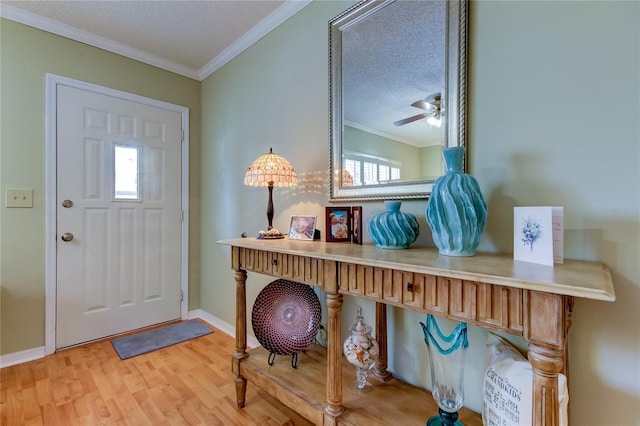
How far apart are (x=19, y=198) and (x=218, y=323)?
5.58ft

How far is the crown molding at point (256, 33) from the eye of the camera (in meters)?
1.85

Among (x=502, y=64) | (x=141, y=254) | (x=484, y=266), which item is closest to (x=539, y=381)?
(x=484, y=266)

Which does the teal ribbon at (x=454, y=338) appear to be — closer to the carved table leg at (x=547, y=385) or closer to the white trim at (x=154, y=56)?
the carved table leg at (x=547, y=385)

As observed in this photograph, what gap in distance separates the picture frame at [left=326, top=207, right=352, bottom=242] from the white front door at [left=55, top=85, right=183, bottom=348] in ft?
6.24

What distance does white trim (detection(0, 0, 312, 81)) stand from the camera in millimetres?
1922

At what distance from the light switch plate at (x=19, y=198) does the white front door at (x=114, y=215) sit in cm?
15

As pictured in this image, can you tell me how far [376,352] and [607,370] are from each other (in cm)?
74

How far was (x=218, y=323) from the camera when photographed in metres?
2.58

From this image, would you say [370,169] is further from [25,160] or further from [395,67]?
[25,160]

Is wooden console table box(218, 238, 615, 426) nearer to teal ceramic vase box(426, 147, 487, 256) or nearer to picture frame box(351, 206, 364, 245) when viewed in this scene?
teal ceramic vase box(426, 147, 487, 256)

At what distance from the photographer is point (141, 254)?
8.33ft

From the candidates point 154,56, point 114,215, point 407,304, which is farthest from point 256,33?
point 407,304

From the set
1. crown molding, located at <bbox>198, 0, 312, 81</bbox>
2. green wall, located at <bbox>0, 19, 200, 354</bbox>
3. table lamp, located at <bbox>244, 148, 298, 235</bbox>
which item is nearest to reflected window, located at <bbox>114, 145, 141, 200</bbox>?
green wall, located at <bbox>0, 19, 200, 354</bbox>

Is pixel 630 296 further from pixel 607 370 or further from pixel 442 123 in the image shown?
pixel 442 123
